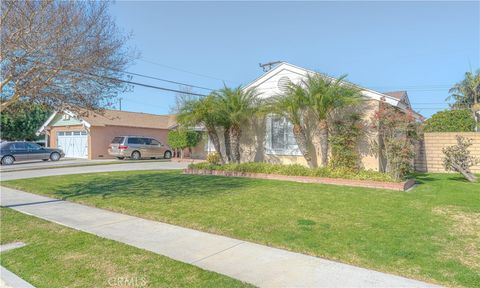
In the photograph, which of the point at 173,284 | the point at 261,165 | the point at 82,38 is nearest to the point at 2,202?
the point at 82,38

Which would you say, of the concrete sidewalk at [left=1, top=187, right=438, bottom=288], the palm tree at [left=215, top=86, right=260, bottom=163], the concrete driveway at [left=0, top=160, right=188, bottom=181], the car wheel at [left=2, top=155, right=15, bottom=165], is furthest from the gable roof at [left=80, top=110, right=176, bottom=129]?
the concrete sidewalk at [left=1, top=187, right=438, bottom=288]

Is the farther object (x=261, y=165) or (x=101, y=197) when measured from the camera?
(x=261, y=165)

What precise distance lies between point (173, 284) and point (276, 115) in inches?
401


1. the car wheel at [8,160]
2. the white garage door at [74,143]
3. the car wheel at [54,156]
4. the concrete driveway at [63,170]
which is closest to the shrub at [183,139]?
the concrete driveway at [63,170]

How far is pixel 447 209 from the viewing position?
22.7ft

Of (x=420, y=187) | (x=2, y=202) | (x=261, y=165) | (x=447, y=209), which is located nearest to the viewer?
(x=447, y=209)

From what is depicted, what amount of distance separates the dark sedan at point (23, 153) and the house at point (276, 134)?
16.9m

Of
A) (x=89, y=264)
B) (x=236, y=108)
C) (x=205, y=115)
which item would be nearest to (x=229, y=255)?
(x=89, y=264)

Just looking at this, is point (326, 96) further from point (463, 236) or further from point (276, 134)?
point (463, 236)

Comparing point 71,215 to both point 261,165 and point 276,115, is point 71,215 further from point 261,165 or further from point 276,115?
point 276,115

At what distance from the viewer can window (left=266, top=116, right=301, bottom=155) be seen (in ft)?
45.1

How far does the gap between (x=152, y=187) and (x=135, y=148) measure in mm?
14552

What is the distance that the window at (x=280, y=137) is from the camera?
13750mm

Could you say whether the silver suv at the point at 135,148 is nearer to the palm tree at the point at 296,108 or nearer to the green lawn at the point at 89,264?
the palm tree at the point at 296,108
